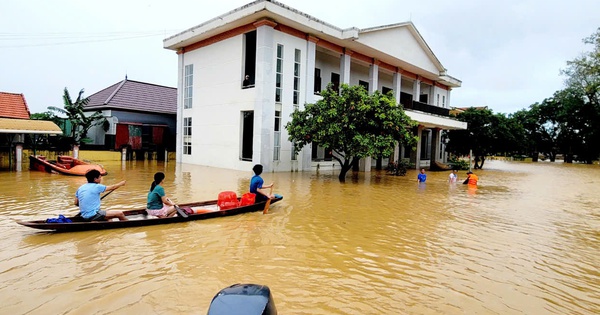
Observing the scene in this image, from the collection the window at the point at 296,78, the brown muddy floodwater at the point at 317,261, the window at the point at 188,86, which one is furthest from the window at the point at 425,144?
the brown muddy floodwater at the point at 317,261

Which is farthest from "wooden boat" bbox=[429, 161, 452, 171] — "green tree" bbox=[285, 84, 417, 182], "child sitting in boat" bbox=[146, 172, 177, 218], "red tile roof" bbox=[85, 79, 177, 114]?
"child sitting in boat" bbox=[146, 172, 177, 218]

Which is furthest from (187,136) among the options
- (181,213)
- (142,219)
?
(142,219)

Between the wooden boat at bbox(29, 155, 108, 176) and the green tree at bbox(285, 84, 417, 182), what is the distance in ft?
31.2

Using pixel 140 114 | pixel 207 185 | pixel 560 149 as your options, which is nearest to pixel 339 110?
pixel 207 185

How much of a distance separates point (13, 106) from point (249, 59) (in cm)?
1226

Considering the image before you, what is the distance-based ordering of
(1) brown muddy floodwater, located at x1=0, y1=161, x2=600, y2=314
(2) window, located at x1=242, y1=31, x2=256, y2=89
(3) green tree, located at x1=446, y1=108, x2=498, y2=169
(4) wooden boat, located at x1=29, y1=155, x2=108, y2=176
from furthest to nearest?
(3) green tree, located at x1=446, y1=108, x2=498, y2=169 → (2) window, located at x1=242, y1=31, x2=256, y2=89 → (4) wooden boat, located at x1=29, y1=155, x2=108, y2=176 → (1) brown muddy floodwater, located at x1=0, y1=161, x2=600, y2=314

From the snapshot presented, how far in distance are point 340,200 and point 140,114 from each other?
66.9 ft

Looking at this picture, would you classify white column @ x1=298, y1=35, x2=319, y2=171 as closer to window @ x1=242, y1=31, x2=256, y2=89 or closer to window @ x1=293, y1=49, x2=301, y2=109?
window @ x1=293, y1=49, x2=301, y2=109

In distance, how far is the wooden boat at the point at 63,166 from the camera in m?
15.6

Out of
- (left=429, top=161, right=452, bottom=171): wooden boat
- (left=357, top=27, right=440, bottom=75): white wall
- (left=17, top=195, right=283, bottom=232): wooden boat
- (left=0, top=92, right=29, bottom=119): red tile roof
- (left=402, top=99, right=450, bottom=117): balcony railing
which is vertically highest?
(left=357, top=27, right=440, bottom=75): white wall

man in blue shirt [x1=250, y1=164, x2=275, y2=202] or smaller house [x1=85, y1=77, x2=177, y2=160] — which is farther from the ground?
smaller house [x1=85, y1=77, x2=177, y2=160]

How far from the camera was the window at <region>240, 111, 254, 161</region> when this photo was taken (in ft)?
66.4

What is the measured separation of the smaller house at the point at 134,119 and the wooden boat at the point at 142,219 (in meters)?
18.3

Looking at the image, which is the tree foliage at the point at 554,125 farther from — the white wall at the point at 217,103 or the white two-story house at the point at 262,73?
the white wall at the point at 217,103
